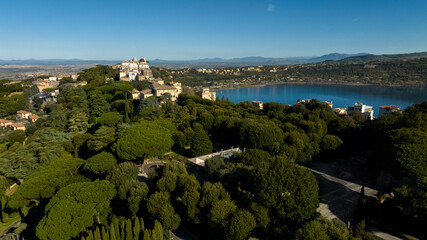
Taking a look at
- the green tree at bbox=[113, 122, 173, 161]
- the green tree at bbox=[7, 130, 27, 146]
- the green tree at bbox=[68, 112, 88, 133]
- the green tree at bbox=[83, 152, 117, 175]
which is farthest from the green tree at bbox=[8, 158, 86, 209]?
the green tree at bbox=[7, 130, 27, 146]

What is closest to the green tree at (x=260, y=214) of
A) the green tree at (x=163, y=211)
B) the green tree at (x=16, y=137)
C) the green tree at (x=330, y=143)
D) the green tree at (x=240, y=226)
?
the green tree at (x=240, y=226)

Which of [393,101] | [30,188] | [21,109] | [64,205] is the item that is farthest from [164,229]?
[393,101]

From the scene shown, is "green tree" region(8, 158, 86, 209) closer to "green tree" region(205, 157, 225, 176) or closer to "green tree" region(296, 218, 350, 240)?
"green tree" region(205, 157, 225, 176)

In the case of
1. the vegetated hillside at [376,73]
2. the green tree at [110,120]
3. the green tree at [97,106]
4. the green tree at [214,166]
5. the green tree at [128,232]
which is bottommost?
the green tree at [128,232]

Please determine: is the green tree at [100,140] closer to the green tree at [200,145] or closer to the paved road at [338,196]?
the green tree at [200,145]

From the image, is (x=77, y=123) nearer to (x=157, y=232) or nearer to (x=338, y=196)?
(x=157, y=232)

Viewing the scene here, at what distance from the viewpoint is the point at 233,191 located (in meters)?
15.6

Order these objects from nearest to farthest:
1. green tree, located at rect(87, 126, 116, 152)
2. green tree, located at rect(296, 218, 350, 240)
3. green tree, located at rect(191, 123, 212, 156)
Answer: green tree, located at rect(296, 218, 350, 240)
green tree, located at rect(191, 123, 212, 156)
green tree, located at rect(87, 126, 116, 152)

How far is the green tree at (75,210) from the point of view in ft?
43.0

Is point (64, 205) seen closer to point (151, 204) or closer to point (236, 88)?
point (151, 204)

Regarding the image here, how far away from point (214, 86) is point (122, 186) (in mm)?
104730

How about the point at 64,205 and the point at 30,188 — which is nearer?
the point at 64,205

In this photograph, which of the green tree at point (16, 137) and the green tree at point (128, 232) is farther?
the green tree at point (16, 137)

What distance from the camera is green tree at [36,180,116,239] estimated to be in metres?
13.1
